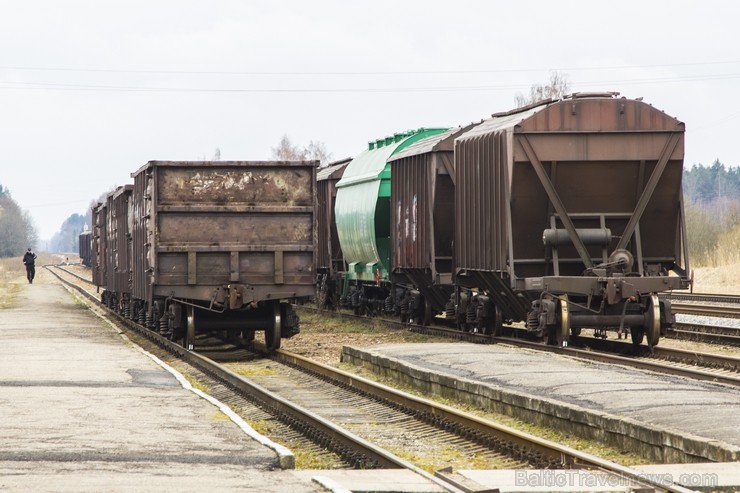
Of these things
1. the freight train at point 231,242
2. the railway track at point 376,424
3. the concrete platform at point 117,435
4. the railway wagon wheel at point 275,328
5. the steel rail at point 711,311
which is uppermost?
the freight train at point 231,242

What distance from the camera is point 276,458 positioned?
8734mm

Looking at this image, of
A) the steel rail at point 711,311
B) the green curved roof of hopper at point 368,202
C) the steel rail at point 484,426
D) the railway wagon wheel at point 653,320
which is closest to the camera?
the steel rail at point 484,426

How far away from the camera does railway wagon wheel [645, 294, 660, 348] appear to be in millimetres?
17828

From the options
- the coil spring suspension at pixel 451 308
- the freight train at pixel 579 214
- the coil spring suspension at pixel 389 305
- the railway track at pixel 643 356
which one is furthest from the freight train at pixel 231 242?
the coil spring suspension at pixel 389 305

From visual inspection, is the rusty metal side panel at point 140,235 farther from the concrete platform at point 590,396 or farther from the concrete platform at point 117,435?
the concrete platform at point 590,396

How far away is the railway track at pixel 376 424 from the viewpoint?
9.28 m

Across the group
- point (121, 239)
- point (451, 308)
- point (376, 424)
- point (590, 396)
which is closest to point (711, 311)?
point (451, 308)

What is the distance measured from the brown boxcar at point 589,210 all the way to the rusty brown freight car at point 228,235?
10.7 feet

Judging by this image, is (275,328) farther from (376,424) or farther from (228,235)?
(376,424)

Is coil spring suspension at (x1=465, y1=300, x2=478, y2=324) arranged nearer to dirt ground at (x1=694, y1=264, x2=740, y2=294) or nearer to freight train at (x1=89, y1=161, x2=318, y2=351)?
freight train at (x1=89, y1=161, x2=318, y2=351)

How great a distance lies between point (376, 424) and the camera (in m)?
12.1

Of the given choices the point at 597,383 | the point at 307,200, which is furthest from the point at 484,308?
the point at 597,383

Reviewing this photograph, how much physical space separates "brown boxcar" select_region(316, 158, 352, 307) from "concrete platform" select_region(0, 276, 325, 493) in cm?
1479

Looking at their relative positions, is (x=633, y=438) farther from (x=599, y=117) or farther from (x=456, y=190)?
(x=456, y=190)
